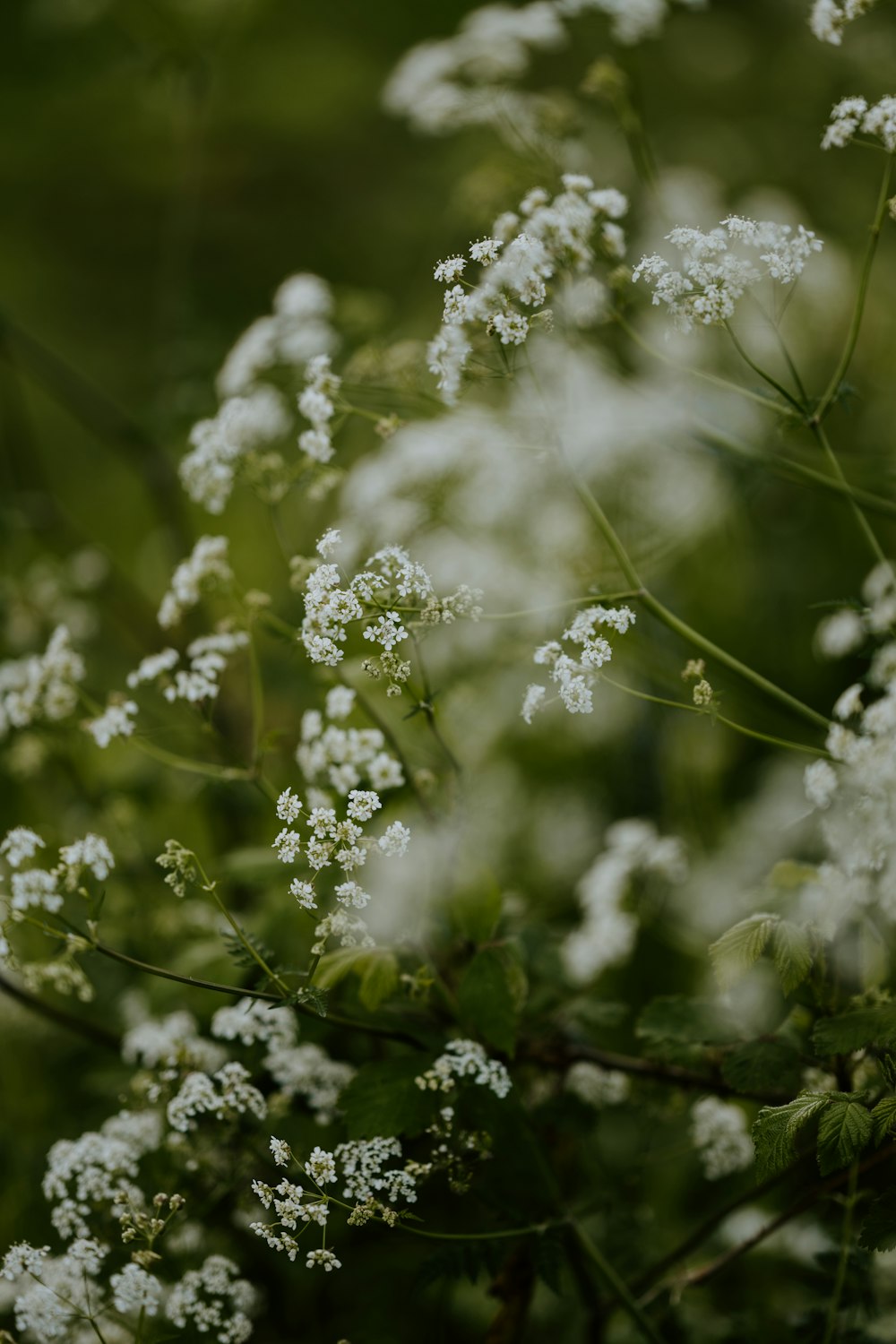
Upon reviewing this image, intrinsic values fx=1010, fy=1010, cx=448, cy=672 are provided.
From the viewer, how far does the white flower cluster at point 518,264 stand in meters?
1.72

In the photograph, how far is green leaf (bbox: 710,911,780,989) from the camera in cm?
166

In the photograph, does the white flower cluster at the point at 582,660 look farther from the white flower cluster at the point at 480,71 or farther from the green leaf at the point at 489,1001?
the white flower cluster at the point at 480,71

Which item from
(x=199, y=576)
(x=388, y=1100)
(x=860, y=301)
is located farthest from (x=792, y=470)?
(x=388, y=1100)

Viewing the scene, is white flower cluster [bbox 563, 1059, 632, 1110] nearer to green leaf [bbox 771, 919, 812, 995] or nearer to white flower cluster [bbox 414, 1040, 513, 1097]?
white flower cluster [bbox 414, 1040, 513, 1097]

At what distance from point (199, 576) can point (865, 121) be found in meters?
1.49

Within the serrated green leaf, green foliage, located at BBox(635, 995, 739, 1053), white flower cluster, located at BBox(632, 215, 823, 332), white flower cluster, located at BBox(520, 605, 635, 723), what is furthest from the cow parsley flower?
the serrated green leaf

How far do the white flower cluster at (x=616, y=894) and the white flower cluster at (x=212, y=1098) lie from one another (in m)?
0.94

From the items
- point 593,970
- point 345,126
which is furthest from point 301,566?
point 345,126

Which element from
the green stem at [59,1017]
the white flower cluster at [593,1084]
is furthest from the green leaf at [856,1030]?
the green stem at [59,1017]

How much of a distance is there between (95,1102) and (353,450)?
350 centimetres

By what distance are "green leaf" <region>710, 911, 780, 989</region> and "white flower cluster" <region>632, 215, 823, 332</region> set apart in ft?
3.35

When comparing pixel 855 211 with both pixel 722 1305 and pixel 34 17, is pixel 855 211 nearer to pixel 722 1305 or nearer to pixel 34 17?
pixel 34 17

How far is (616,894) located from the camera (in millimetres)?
2604

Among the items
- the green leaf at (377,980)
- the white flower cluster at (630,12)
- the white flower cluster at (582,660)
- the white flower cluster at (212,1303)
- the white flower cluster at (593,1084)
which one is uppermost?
the white flower cluster at (630,12)
